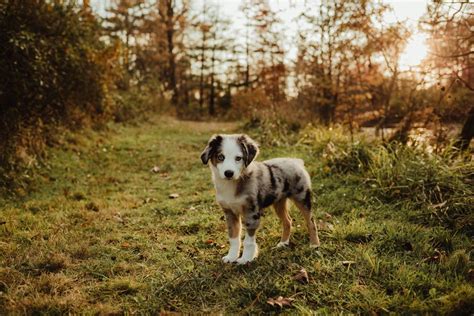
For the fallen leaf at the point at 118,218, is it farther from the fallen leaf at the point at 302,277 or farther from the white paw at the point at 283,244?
the fallen leaf at the point at 302,277

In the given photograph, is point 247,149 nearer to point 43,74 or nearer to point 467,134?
point 467,134

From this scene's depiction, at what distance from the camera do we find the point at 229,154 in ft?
13.7

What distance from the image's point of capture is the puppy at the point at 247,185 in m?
4.23

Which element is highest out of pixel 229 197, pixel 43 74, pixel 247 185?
pixel 43 74

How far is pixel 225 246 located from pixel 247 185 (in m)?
1.22

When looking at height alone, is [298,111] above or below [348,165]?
above

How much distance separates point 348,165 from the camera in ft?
26.9

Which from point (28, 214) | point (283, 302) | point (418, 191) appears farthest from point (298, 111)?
point (283, 302)

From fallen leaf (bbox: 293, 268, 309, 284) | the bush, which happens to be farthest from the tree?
fallen leaf (bbox: 293, 268, 309, 284)

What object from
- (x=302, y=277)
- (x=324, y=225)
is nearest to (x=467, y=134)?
(x=324, y=225)

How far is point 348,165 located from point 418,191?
207 centimetres

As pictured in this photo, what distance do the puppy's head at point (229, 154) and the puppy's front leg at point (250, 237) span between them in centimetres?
51

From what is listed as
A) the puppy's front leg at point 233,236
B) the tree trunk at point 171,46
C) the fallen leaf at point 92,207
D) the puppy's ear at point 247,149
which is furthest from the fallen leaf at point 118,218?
the tree trunk at point 171,46

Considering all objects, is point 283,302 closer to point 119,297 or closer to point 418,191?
point 119,297
